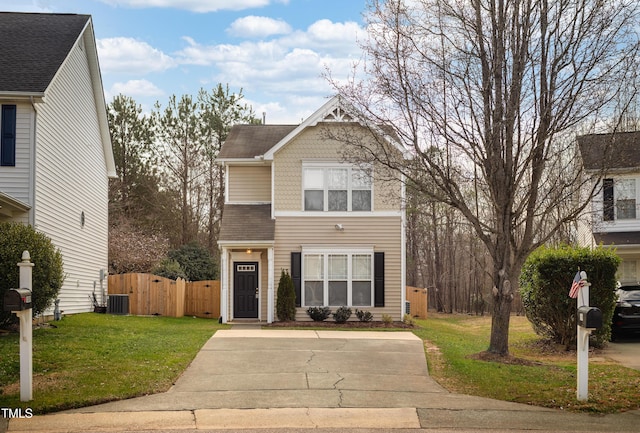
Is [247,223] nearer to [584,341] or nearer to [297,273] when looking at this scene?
[297,273]

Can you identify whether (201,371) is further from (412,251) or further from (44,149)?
(412,251)

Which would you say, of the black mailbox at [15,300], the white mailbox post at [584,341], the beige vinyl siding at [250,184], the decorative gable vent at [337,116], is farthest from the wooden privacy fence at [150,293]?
the white mailbox post at [584,341]

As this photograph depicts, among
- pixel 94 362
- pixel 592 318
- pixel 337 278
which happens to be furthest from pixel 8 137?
pixel 592 318

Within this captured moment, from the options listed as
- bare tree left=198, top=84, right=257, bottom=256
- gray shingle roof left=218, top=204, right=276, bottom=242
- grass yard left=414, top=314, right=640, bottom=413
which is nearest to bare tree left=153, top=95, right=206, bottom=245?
bare tree left=198, top=84, right=257, bottom=256

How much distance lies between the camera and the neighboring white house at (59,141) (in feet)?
59.5

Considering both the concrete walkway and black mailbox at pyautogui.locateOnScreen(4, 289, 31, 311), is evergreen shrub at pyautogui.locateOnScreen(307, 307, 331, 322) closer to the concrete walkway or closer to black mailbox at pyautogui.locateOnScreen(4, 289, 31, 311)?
the concrete walkway

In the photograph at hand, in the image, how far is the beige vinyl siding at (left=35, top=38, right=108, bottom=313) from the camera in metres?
19.2

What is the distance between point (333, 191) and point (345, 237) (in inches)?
62.2

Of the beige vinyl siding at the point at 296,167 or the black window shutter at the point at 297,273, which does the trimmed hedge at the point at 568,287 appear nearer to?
the beige vinyl siding at the point at 296,167

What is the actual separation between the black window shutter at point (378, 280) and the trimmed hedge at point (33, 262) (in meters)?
10.5

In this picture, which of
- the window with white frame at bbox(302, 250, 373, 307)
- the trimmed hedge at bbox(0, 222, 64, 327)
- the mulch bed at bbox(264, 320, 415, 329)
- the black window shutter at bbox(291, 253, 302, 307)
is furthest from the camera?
the window with white frame at bbox(302, 250, 373, 307)

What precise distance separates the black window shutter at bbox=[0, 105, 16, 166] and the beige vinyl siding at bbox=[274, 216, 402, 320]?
849 cm

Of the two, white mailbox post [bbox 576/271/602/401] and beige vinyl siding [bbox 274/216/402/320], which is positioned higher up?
beige vinyl siding [bbox 274/216/402/320]

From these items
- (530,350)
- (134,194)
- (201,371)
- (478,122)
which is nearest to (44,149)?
(201,371)
